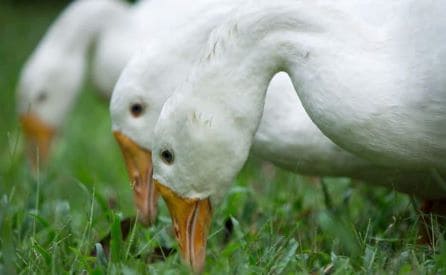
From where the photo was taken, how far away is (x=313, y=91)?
325 centimetres

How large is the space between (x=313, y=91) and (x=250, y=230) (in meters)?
0.96

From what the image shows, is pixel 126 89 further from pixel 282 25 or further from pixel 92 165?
pixel 92 165

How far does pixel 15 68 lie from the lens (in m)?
9.59

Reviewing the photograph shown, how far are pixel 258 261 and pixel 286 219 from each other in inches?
33.7

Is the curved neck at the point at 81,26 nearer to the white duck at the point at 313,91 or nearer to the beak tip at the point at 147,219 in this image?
the beak tip at the point at 147,219

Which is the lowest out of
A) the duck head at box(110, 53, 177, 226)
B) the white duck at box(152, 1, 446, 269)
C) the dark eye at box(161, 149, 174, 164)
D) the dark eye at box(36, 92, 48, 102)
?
the dark eye at box(36, 92, 48, 102)

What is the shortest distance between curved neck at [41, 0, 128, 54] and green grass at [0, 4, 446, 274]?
1.48m

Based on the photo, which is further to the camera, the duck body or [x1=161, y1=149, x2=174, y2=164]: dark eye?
[x1=161, y1=149, x2=174, y2=164]: dark eye

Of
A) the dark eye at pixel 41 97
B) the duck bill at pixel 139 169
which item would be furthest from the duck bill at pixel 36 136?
the duck bill at pixel 139 169

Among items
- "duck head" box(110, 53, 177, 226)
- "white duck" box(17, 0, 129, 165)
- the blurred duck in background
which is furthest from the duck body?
"white duck" box(17, 0, 129, 165)

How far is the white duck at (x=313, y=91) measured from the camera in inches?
124

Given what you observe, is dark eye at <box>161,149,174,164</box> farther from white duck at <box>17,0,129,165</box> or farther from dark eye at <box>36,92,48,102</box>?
dark eye at <box>36,92,48,102</box>

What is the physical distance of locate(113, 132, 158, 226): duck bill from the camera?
14.8ft

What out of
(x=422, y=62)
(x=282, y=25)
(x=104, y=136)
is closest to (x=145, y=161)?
(x=282, y=25)
